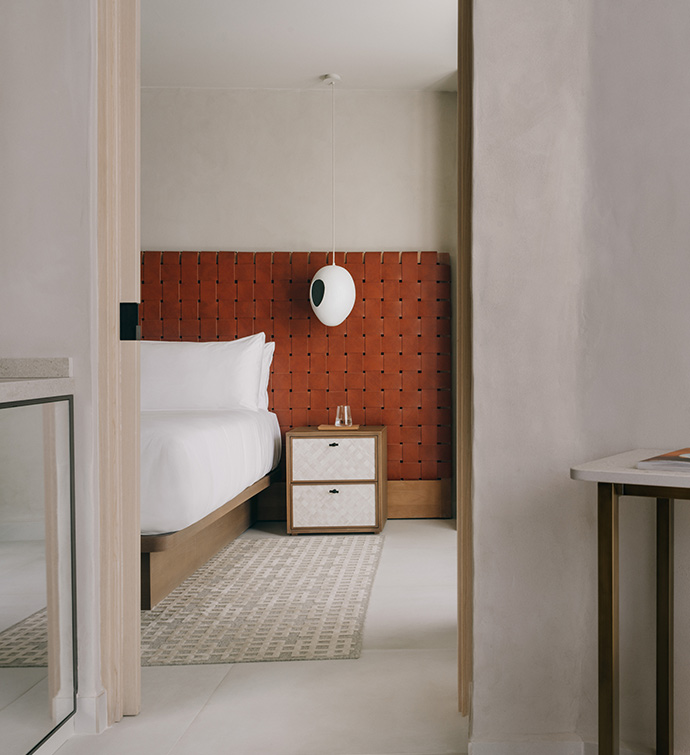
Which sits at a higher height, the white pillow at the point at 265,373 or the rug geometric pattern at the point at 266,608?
the white pillow at the point at 265,373

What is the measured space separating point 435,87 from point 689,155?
338cm

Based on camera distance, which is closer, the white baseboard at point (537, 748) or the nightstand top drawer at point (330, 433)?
the white baseboard at point (537, 748)

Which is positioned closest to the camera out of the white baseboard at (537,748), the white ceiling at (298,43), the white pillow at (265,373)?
the white baseboard at (537,748)

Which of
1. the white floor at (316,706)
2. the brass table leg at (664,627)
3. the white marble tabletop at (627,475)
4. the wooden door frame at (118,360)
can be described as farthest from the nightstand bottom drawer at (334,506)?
the white marble tabletop at (627,475)

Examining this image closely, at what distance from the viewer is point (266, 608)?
9.23 feet

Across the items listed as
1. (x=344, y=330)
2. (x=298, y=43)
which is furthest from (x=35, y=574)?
(x=298, y=43)

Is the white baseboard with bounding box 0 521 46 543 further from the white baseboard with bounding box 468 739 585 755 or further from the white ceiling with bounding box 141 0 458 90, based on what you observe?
the white ceiling with bounding box 141 0 458 90

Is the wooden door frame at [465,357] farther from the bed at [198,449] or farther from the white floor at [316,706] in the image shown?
the bed at [198,449]

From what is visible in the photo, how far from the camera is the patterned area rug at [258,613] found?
231 cm

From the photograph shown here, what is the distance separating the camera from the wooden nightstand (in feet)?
13.6

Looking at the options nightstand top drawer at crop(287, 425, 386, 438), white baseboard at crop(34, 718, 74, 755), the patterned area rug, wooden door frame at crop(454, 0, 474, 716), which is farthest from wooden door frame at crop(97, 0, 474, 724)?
nightstand top drawer at crop(287, 425, 386, 438)

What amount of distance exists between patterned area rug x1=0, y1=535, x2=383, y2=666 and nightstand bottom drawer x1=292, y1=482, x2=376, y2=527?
11.7 inches

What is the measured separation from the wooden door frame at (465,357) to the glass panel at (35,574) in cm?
98

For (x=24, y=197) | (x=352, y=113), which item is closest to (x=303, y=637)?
(x=24, y=197)
